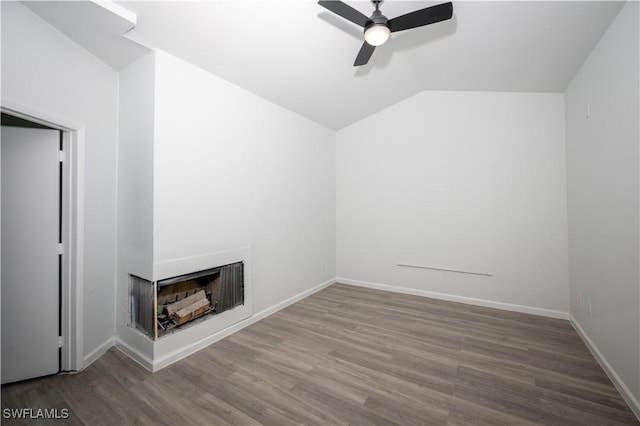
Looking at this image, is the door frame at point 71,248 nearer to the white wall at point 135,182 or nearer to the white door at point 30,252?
the white door at point 30,252

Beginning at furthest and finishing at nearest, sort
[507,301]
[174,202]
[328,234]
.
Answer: [328,234], [507,301], [174,202]

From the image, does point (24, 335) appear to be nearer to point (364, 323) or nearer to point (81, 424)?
point (81, 424)

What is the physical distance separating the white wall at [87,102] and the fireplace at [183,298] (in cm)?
29

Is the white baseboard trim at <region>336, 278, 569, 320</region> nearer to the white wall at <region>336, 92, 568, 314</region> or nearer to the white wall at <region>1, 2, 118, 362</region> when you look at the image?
the white wall at <region>336, 92, 568, 314</region>

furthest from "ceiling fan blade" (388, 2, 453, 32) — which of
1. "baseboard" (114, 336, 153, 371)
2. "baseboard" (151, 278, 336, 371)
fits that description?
"baseboard" (114, 336, 153, 371)

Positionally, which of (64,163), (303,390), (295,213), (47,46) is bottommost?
(303,390)

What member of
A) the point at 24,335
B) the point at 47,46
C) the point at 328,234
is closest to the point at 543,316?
the point at 328,234

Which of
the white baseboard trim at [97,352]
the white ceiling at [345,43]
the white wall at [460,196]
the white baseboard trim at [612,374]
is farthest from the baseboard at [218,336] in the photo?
the white baseboard trim at [612,374]

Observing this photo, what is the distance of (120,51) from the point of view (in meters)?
2.24

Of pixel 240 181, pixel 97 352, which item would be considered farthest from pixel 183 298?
pixel 240 181

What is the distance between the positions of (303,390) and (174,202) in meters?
1.88

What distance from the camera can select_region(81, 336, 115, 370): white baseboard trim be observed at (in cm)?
220

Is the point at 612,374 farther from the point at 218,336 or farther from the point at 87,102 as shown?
the point at 87,102

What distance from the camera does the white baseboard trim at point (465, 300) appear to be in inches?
128
